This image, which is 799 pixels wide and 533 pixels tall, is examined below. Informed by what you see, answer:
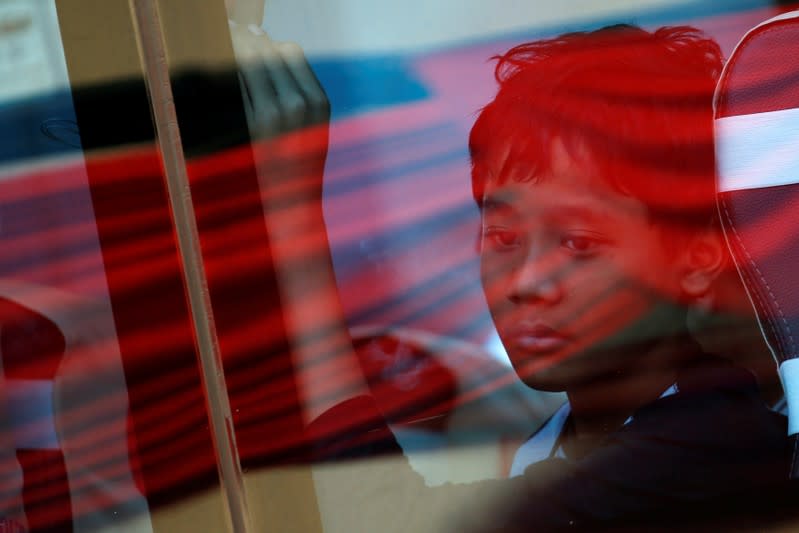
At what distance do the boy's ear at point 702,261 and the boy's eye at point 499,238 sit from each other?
0.79 ft

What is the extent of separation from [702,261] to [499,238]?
0.29 metres

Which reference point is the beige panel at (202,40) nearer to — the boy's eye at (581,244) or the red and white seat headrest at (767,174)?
the boy's eye at (581,244)

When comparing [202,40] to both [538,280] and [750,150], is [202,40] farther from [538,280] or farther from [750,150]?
[750,150]

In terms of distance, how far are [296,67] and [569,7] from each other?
15.2 inches

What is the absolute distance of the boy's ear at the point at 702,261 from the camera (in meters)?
1.19

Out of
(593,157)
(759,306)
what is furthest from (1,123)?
(759,306)

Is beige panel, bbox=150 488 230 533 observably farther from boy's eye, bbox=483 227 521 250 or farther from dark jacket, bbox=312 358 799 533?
boy's eye, bbox=483 227 521 250

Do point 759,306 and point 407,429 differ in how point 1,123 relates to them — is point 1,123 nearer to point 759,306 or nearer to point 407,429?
point 407,429

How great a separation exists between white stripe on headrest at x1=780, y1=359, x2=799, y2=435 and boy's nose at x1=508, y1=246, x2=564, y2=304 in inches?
12.9

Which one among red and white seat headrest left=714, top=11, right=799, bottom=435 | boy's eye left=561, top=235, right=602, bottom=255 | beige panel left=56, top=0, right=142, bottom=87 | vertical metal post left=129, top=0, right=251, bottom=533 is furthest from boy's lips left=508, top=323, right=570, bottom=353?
beige panel left=56, top=0, right=142, bottom=87

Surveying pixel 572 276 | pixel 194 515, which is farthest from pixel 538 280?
pixel 194 515

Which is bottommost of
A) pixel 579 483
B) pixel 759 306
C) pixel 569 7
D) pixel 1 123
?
pixel 579 483

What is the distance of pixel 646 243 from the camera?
118cm

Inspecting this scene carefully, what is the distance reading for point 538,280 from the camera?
A: 3.90 ft
